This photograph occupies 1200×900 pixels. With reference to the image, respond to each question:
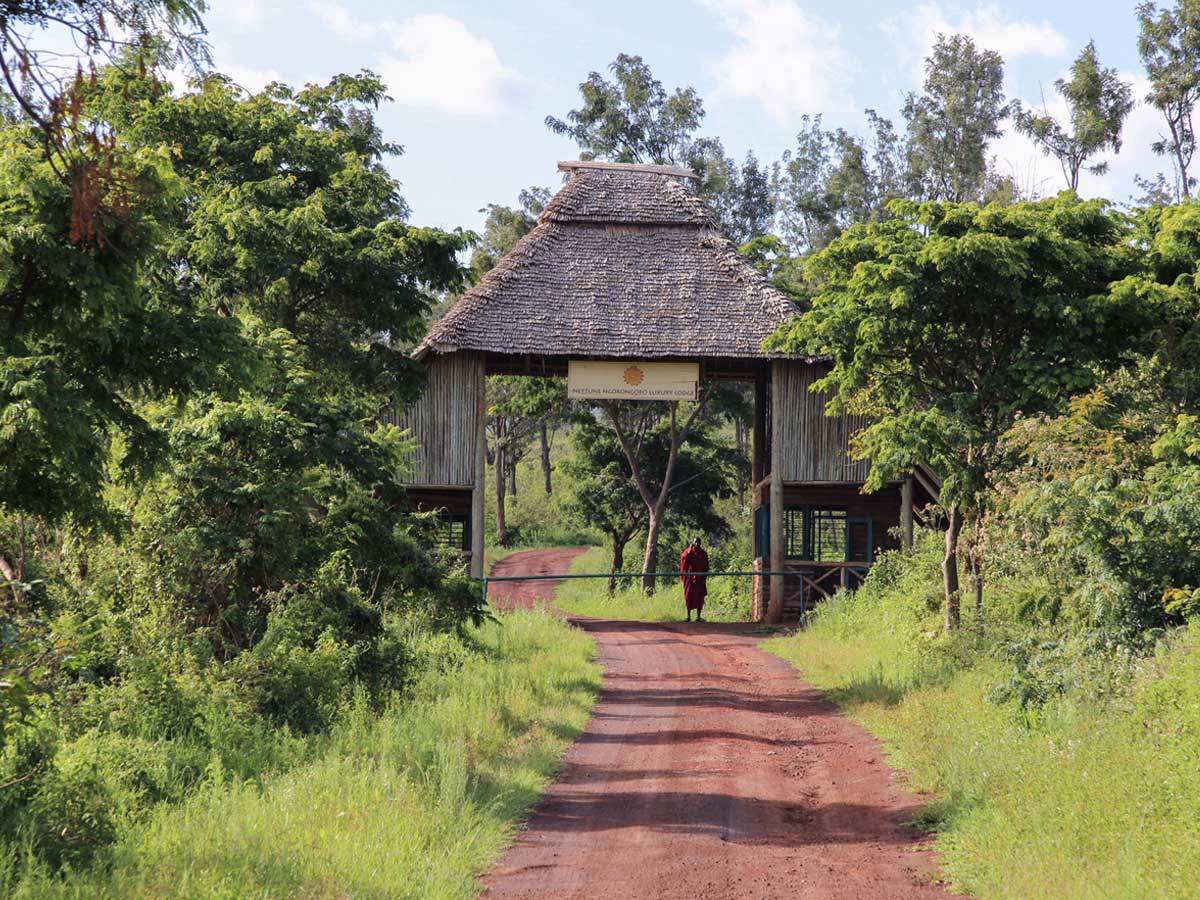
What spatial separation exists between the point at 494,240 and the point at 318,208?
23229 mm

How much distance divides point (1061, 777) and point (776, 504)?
15740 mm

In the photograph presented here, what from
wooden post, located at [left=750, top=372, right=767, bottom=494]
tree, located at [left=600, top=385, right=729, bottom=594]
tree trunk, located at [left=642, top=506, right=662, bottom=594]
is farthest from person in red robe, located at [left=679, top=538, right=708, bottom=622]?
tree trunk, located at [left=642, top=506, right=662, bottom=594]

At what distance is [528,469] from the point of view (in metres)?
66.7

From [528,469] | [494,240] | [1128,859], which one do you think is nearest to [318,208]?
[1128,859]

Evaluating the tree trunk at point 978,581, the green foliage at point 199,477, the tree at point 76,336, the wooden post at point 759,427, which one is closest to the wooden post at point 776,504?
the wooden post at point 759,427

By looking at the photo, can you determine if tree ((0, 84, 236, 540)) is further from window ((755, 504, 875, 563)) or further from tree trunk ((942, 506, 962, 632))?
window ((755, 504, 875, 563))

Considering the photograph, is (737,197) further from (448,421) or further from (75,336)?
(75,336)

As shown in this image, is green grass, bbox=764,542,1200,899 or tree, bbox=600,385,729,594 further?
tree, bbox=600,385,729,594

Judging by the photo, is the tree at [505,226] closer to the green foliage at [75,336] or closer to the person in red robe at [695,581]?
the person in red robe at [695,581]

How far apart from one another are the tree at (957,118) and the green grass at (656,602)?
1861cm

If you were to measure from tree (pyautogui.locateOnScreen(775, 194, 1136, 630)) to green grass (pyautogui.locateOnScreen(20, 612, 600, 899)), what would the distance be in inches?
216

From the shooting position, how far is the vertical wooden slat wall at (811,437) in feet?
76.5

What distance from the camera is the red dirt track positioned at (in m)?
7.13

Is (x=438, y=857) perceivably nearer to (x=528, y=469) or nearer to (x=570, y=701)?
(x=570, y=701)
